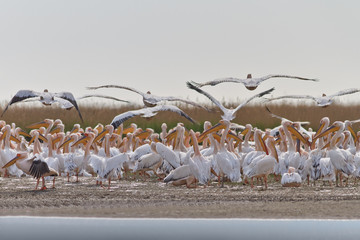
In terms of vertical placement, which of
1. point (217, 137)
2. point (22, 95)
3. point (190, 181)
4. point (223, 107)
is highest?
point (22, 95)

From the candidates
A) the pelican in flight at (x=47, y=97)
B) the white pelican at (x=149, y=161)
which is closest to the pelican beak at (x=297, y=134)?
the white pelican at (x=149, y=161)

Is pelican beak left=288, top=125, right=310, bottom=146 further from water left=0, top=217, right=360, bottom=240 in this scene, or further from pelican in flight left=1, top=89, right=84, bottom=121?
pelican in flight left=1, top=89, right=84, bottom=121

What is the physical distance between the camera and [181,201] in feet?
41.6

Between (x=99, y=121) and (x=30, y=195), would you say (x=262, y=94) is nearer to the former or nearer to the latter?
(x=99, y=121)

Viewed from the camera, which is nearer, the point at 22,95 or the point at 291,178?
the point at 291,178

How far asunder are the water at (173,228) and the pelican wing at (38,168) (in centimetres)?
283

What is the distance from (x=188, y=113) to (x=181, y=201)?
15.3 meters

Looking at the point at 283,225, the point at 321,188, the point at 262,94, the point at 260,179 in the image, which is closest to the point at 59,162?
the point at 260,179

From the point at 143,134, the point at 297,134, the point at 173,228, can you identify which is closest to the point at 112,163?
the point at 297,134

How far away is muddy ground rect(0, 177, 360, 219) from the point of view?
11.4 meters

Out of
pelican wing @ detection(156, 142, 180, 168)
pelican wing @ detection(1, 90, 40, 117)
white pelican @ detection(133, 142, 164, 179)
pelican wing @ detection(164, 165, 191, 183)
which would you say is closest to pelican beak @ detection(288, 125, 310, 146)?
pelican wing @ detection(156, 142, 180, 168)

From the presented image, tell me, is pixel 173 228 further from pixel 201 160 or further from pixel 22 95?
pixel 22 95

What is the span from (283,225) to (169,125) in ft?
52.3

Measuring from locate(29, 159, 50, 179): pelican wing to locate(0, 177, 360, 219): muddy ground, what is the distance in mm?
314
